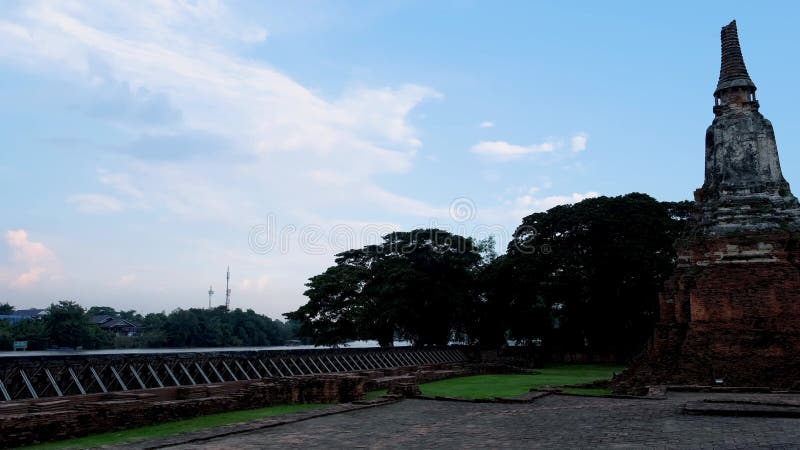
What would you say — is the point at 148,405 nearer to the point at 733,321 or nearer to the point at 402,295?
the point at 733,321

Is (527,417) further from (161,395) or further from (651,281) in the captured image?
(651,281)

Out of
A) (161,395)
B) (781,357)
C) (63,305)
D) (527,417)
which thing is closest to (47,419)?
(161,395)

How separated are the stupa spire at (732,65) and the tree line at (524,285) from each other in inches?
544

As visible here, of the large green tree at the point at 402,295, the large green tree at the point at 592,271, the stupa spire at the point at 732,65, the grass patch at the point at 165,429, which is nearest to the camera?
the grass patch at the point at 165,429

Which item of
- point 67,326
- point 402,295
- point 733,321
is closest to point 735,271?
point 733,321

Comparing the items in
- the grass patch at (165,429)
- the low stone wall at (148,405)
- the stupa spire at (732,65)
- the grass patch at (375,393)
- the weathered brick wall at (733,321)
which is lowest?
the grass patch at (165,429)

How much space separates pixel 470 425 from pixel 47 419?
756 centimetres

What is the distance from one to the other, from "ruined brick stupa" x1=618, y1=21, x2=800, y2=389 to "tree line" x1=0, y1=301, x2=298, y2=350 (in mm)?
35971

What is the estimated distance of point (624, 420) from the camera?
11953 millimetres

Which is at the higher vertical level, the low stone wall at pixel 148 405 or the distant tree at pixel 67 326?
the distant tree at pixel 67 326

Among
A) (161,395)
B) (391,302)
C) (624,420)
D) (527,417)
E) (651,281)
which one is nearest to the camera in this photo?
(624,420)

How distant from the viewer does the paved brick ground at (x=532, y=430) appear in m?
9.59

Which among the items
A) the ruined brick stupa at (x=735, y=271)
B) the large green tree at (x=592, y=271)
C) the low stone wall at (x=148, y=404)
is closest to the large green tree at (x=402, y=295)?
the large green tree at (x=592, y=271)

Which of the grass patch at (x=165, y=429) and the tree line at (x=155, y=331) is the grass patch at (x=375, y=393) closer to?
the grass patch at (x=165, y=429)
